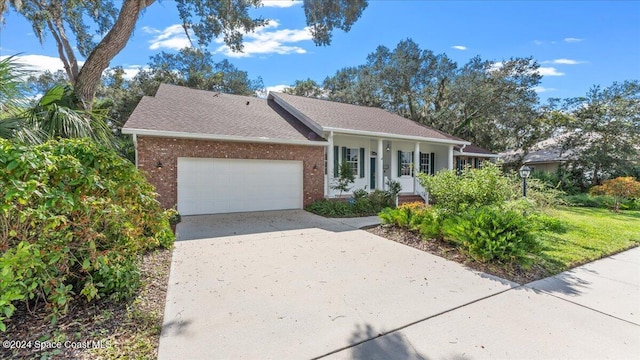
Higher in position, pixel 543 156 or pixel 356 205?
pixel 543 156

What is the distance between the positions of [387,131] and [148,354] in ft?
38.0

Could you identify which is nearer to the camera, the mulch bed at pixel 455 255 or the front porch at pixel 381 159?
the mulch bed at pixel 455 255

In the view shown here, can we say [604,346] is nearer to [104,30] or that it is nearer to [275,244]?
[275,244]

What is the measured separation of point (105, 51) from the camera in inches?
297

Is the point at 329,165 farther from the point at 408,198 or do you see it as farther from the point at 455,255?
the point at 455,255

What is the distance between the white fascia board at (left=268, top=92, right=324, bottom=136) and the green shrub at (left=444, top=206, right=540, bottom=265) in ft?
22.5

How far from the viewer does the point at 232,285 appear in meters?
4.05

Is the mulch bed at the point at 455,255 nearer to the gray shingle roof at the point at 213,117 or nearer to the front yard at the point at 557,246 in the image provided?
the front yard at the point at 557,246

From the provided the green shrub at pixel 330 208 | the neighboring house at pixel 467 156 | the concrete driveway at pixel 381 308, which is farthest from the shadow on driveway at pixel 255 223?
the neighboring house at pixel 467 156

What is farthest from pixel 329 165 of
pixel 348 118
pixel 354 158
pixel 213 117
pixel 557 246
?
pixel 557 246

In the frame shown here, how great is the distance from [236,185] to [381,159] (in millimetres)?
6068

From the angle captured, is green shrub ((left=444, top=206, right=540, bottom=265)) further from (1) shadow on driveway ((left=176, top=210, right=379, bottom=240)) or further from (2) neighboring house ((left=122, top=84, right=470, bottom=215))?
(2) neighboring house ((left=122, top=84, right=470, bottom=215))

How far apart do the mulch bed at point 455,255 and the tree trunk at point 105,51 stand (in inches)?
324

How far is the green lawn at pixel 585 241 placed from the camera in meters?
5.37
